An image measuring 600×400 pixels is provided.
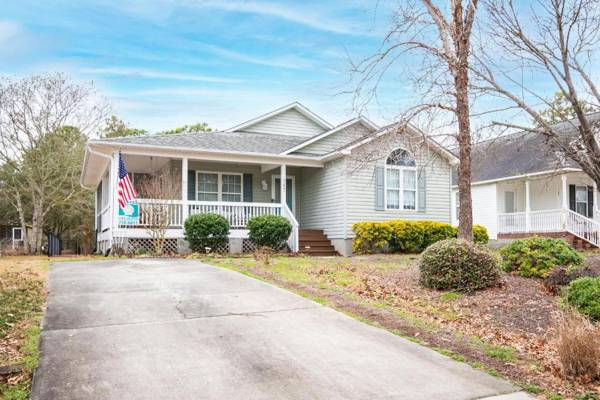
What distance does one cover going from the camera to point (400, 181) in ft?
63.5

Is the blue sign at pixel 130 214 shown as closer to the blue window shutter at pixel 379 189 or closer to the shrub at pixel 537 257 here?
the blue window shutter at pixel 379 189

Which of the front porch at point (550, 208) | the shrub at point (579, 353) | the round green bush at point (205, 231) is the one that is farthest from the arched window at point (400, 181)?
the shrub at point (579, 353)

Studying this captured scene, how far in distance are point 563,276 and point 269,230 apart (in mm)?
9842

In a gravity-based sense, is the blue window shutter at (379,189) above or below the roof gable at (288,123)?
below

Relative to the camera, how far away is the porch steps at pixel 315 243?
59.8 ft

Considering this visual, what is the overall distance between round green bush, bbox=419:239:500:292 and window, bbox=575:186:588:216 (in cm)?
1573

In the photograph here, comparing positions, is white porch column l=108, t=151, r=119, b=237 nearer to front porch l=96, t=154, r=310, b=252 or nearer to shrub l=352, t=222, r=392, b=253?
front porch l=96, t=154, r=310, b=252

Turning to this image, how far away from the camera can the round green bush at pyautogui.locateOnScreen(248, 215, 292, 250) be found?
672 inches

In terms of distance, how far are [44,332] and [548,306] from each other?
688 centimetres

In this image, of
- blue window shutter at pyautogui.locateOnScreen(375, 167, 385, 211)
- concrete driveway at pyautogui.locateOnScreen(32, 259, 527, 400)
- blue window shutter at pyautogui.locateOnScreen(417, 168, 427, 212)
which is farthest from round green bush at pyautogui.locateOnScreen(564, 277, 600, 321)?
blue window shutter at pyautogui.locateOnScreen(417, 168, 427, 212)

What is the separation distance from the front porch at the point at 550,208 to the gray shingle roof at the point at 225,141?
9589 millimetres

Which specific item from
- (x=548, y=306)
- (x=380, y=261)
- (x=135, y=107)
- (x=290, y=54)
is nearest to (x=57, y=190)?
(x=135, y=107)

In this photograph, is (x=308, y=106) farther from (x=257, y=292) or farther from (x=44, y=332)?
(x=44, y=332)

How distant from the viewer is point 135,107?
31953 millimetres
